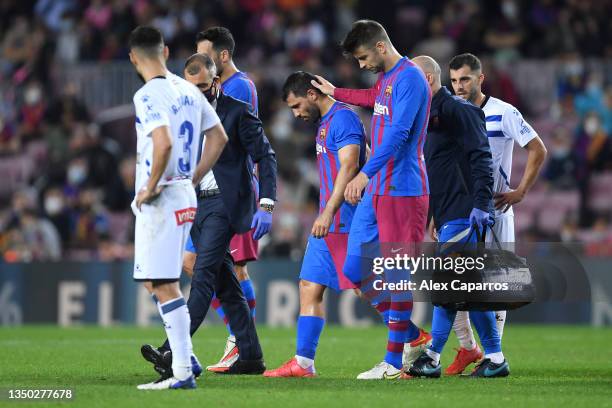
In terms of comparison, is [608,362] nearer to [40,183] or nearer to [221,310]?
[221,310]

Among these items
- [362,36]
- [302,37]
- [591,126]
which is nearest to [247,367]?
[362,36]

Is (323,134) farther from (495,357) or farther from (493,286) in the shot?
(495,357)

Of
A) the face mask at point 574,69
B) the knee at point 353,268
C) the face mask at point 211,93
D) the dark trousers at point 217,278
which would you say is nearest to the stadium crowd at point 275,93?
the face mask at point 574,69

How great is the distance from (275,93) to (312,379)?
12038 mm

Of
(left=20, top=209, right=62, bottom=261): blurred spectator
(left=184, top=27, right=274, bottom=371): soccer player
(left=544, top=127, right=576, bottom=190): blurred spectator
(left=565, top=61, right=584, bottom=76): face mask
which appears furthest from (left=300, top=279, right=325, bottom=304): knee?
(left=565, top=61, right=584, bottom=76): face mask

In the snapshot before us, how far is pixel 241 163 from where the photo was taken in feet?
30.3

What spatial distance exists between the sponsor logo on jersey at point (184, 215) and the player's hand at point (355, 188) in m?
1.28

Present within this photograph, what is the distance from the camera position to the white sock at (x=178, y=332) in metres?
7.54

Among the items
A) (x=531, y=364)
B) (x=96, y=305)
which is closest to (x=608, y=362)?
(x=531, y=364)

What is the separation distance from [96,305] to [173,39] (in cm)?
650

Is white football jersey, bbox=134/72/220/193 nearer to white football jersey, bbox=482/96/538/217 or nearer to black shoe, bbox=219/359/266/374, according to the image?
black shoe, bbox=219/359/266/374

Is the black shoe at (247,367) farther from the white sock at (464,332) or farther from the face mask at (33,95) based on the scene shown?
the face mask at (33,95)

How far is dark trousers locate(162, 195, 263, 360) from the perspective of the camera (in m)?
8.88

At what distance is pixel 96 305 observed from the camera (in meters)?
16.7
